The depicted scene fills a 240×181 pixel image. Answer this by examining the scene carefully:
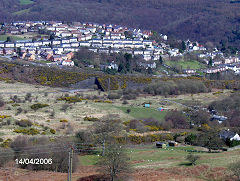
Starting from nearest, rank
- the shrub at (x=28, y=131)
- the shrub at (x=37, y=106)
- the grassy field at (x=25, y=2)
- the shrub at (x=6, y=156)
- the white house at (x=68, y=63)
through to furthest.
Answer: the shrub at (x=6, y=156), the shrub at (x=28, y=131), the shrub at (x=37, y=106), the white house at (x=68, y=63), the grassy field at (x=25, y=2)

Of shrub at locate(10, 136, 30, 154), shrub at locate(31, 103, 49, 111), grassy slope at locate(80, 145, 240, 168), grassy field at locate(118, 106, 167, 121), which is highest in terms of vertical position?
shrub at locate(10, 136, 30, 154)

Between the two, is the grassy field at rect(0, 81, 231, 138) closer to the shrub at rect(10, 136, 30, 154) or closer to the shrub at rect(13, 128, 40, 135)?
the shrub at rect(13, 128, 40, 135)

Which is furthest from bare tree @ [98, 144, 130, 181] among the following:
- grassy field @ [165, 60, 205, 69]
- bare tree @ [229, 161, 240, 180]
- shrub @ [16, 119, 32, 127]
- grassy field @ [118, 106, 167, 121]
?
grassy field @ [165, 60, 205, 69]

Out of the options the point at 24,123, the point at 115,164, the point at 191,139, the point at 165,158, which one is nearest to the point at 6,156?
the point at 115,164

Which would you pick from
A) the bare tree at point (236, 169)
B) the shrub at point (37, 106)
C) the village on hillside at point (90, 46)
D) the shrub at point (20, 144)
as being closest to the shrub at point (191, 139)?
the bare tree at point (236, 169)

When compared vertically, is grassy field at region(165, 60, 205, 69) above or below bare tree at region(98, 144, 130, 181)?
below

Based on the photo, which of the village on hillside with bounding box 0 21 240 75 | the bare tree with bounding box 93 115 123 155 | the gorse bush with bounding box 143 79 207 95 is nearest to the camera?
the bare tree with bounding box 93 115 123 155

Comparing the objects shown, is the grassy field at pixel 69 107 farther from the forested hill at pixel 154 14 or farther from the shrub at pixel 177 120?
the forested hill at pixel 154 14

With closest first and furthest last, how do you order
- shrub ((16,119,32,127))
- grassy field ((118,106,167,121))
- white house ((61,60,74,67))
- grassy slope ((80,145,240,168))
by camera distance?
1. grassy slope ((80,145,240,168))
2. shrub ((16,119,32,127))
3. grassy field ((118,106,167,121))
4. white house ((61,60,74,67))
